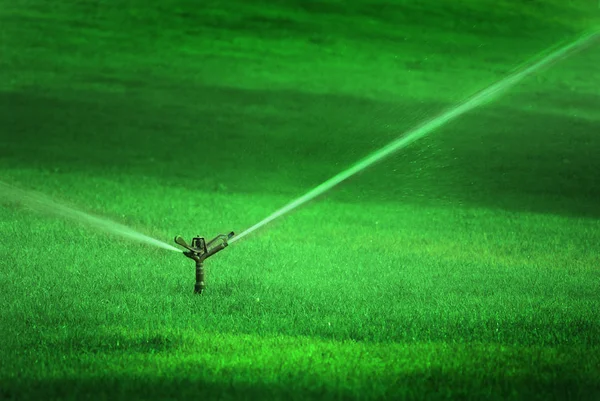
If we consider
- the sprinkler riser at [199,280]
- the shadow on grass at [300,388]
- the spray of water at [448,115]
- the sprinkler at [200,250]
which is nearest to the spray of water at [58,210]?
the spray of water at [448,115]

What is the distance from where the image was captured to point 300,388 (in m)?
6.13

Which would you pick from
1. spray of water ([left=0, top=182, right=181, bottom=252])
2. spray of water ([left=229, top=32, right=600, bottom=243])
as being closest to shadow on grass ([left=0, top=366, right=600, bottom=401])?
spray of water ([left=0, top=182, right=181, bottom=252])

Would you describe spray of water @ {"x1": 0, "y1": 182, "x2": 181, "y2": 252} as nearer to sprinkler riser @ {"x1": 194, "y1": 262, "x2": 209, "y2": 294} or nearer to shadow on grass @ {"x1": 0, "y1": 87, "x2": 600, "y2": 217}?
shadow on grass @ {"x1": 0, "y1": 87, "x2": 600, "y2": 217}

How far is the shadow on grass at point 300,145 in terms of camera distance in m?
21.9

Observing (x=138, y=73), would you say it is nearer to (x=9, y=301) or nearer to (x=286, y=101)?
(x=286, y=101)

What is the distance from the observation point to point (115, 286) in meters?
10.5

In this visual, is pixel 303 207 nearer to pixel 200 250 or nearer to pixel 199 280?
pixel 199 280

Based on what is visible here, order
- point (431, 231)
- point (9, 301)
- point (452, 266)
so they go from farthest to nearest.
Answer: point (431, 231)
point (452, 266)
point (9, 301)

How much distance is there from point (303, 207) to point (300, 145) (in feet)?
23.5

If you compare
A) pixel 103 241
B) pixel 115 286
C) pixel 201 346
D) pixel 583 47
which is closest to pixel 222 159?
pixel 103 241

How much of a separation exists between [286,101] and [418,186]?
879cm

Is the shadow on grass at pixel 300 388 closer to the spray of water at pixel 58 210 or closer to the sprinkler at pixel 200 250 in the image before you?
the sprinkler at pixel 200 250

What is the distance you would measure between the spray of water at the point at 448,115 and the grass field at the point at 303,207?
1.20ft

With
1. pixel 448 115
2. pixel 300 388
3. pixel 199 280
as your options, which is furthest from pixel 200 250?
pixel 448 115
